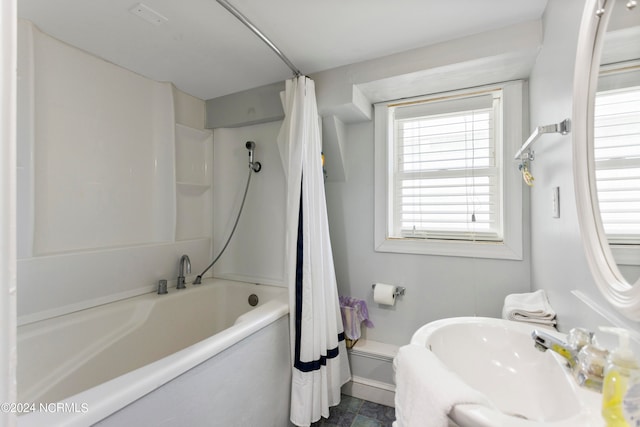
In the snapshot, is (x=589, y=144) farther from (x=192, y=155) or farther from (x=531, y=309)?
(x=192, y=155)

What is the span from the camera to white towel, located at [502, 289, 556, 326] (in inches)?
44.8

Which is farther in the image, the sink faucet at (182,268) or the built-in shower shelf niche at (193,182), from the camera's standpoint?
the built-in shower shelf niche at (193,182)

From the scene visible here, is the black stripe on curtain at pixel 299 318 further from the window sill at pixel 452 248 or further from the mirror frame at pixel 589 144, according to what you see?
the mirror frame at pixel 589 144

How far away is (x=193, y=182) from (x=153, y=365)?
5.15 ft

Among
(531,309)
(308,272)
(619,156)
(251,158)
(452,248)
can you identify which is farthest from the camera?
(251,158)

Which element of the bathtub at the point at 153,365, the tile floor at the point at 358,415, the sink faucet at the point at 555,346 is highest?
the sink faucet at the point at 555,346

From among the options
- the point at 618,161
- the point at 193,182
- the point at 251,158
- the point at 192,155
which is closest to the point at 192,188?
the point at 193,182

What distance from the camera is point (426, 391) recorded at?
667 millimetres

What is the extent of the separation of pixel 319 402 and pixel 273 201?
1.38 m

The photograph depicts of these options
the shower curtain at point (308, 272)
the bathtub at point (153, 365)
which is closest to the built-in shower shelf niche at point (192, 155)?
the bathtub at point (153, 365)

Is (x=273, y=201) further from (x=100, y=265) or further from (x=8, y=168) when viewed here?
(x=8, y=168)

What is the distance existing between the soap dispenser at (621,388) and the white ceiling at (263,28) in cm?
139

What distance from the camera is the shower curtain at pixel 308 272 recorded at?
1.49 meters

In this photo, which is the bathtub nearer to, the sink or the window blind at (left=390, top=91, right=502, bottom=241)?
the sink
